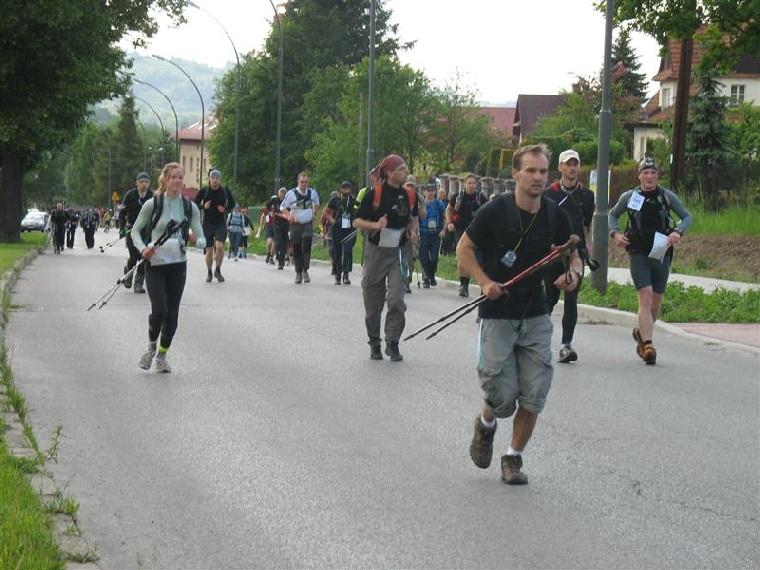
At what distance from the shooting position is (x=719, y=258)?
28.8 m

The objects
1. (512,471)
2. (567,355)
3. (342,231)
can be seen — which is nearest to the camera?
(512,471)

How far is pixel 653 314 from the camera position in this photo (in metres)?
13.3

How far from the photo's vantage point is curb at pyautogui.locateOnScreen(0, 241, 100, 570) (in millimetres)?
5586

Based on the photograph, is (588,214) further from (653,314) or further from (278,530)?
(278,530)

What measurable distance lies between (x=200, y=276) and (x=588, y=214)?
1474cm

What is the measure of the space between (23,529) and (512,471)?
2781 millimetres

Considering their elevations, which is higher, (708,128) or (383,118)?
(383,118)

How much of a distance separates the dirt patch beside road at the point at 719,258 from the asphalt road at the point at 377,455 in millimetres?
11625

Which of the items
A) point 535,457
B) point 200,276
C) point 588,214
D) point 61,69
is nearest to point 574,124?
point 61,69

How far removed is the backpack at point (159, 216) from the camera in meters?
12.2

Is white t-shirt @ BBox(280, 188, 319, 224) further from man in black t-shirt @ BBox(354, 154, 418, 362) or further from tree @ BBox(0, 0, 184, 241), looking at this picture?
tree @ BBox(0, 0, 184, 241)

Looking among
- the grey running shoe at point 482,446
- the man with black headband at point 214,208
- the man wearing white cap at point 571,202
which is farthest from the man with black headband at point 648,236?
the man with black headband at point 214,208

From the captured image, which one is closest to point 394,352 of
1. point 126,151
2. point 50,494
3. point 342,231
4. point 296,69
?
point 50,494

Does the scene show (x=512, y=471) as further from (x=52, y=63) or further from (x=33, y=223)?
(x=33, y=223)
